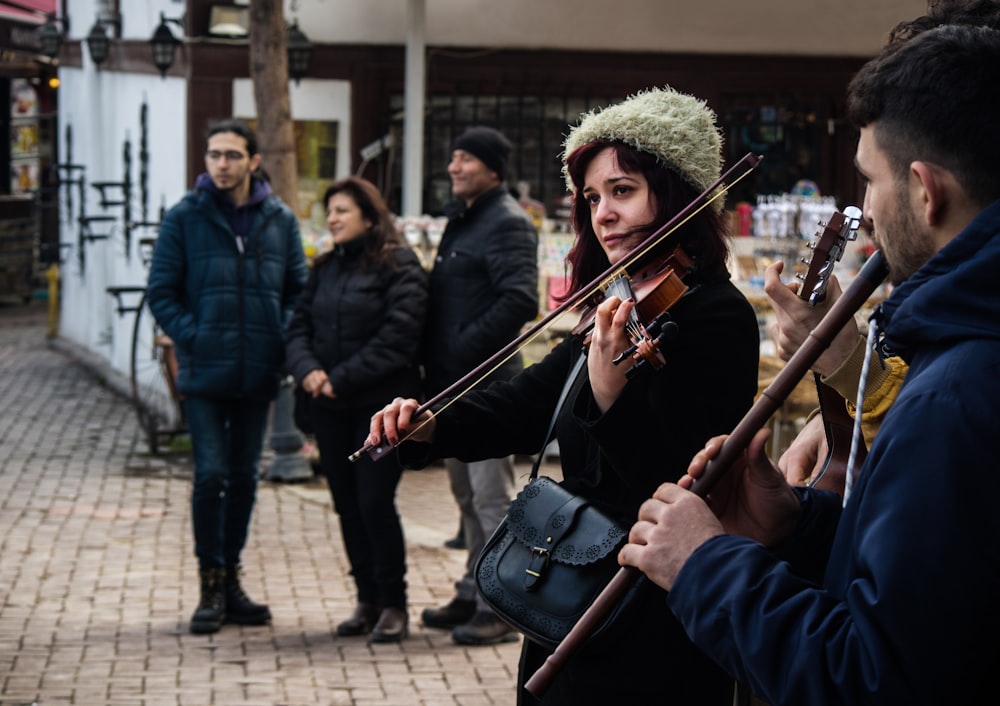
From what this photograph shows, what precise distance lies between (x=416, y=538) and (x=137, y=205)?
7.23m

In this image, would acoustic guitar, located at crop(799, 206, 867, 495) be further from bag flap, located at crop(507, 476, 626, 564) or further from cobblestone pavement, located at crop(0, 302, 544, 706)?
cobblestone pavement, located at crop(0, 302, 544, 706)

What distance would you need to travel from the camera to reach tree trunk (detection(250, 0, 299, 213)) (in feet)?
34.6

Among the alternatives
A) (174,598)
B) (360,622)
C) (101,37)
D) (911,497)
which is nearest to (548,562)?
(911,497)

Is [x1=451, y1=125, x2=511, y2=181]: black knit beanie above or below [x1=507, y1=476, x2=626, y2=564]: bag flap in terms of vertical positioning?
above

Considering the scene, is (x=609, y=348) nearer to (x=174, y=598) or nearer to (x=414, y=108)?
(x=174, y=598)

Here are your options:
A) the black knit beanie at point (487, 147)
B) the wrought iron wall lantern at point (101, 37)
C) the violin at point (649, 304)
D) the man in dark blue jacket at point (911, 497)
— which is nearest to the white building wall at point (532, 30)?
the wrought iron wall lantern at point (101, 37)

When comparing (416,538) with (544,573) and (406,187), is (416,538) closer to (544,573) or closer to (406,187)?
(406,187)

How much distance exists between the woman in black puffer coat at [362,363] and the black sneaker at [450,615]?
210 millimetres

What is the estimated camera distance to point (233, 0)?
41.0ft

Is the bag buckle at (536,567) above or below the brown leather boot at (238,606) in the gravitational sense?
above

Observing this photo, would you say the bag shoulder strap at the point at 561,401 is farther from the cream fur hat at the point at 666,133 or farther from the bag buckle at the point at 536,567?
the cream fur hat at the point at 666,133

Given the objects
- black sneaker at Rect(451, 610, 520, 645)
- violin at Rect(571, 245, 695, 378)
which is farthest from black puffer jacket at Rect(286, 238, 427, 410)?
violin at Rect(571, 245, 695, 378)

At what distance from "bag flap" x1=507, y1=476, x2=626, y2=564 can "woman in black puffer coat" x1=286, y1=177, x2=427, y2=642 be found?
3.26m

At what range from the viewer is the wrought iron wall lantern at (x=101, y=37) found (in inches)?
585
